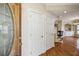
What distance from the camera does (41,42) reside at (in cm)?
240

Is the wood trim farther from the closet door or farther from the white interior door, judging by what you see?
the white interior door

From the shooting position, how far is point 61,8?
2.31 m

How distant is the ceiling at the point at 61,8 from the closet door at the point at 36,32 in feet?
0.76

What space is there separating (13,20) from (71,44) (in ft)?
3.80

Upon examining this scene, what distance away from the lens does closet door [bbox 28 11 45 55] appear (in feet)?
7.43

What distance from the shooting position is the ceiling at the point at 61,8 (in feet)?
7.25

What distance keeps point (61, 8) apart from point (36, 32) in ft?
2.10

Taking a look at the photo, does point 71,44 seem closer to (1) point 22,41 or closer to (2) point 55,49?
(2) point 55,49

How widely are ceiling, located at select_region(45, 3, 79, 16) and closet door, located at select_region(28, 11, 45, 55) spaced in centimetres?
23

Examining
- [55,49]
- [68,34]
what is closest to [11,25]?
[55,49]

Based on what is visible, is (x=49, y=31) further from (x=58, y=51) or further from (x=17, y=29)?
(x=17, y=29)

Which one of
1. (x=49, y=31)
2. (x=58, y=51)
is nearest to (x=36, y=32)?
(x=49, y=31)

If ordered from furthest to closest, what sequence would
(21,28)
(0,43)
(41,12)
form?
(41,12), (21,28), (0,43)

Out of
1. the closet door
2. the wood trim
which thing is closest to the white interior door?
the closet door
